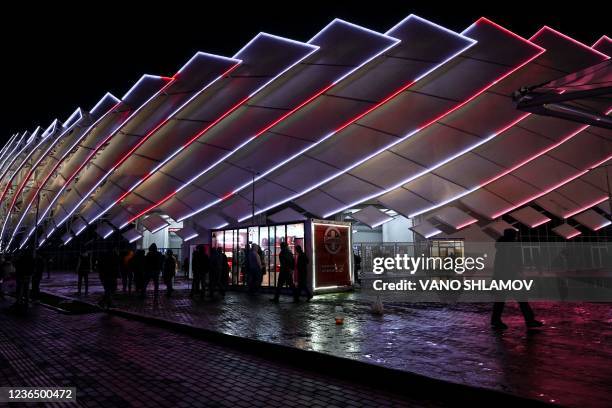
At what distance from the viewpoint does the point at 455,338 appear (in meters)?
7.42

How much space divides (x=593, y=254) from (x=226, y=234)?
33.1 metres

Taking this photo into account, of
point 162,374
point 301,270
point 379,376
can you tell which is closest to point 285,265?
point 301,270

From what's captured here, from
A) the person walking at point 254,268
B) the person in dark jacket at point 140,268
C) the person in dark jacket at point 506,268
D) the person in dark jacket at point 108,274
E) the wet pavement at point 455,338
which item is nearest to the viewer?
the wet pavement at point 455,338

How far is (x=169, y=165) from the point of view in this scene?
2255 centimetres

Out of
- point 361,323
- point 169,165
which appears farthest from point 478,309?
point 169,165

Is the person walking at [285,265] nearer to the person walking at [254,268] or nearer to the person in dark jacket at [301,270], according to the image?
the person in dark jacket at [301,270]

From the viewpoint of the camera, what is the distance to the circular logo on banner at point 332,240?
55.6 ft

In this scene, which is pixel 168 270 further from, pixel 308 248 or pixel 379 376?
pixel 379 376

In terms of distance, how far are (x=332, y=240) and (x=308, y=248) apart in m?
1.34

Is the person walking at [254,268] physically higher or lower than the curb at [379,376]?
higher

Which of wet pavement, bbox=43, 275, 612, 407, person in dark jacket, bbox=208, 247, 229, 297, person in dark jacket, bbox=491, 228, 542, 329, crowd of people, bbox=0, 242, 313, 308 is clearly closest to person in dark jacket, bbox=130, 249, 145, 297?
crowd of people, bbox=0, 242, 313, 308

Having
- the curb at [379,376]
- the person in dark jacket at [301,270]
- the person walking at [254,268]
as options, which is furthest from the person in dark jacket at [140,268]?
the curb at [379,376]

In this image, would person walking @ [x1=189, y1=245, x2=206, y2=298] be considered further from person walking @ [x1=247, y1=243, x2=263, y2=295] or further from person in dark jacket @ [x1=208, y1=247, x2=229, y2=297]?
person walking @ [x1=247, y1=243, x2=263, y2=295]

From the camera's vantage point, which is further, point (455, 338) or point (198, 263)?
point (198, 263)
